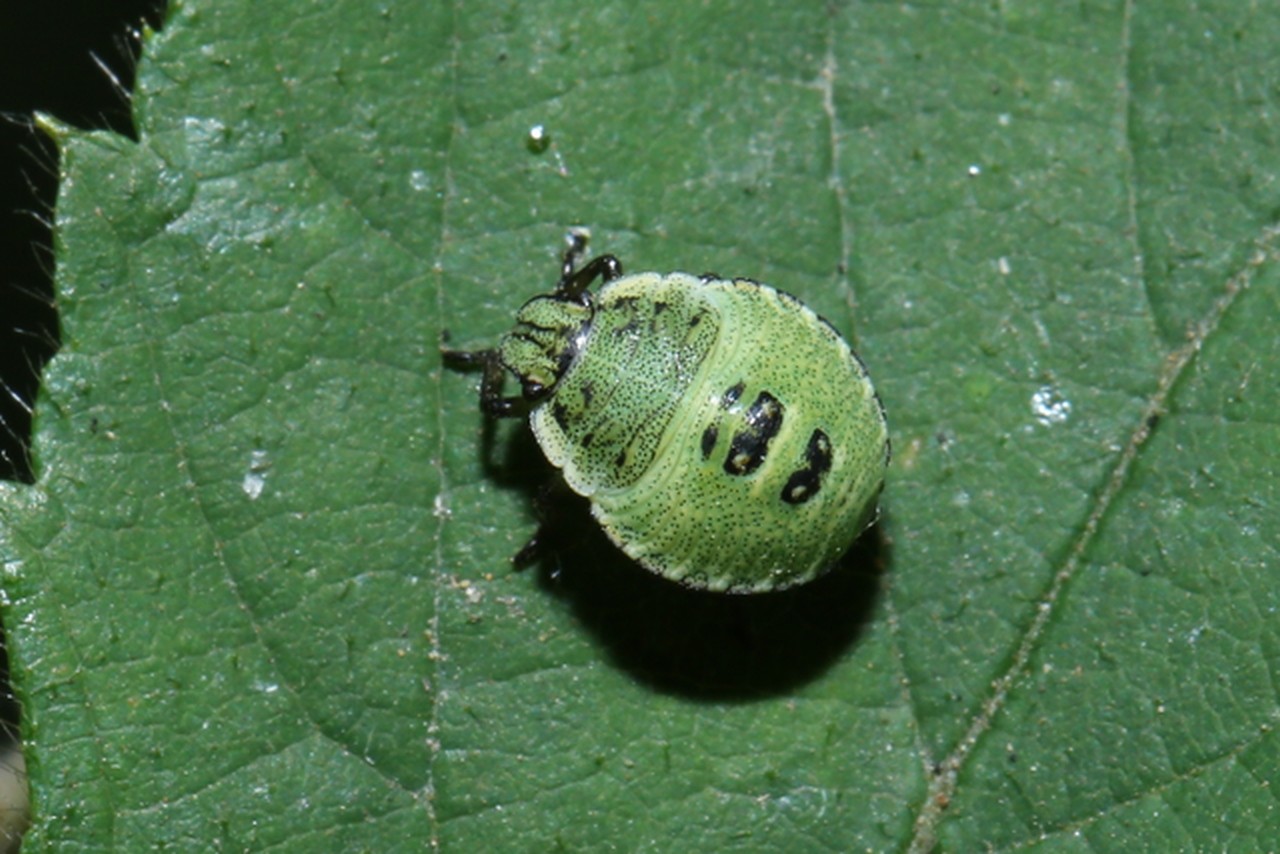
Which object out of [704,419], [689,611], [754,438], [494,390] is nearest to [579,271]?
[494,390]

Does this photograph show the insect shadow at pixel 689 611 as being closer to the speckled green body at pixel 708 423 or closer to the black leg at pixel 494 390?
the black leg at pixel 494 390

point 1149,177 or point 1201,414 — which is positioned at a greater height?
point 1149,177

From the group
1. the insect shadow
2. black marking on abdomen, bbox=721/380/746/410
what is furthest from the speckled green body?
the insect shadow

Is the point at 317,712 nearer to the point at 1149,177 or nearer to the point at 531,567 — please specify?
the point at 531,567

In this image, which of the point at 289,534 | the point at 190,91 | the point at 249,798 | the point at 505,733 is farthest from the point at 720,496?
the point at 190,91

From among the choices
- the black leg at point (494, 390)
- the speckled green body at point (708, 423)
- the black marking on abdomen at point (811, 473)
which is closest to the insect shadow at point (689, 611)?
the black leg at point (494, 390)

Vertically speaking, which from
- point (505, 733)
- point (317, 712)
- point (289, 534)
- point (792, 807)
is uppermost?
point (289, 534)

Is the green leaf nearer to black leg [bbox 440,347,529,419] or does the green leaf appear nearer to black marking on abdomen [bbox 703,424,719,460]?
black leg [bbox 440,347,529,419]
